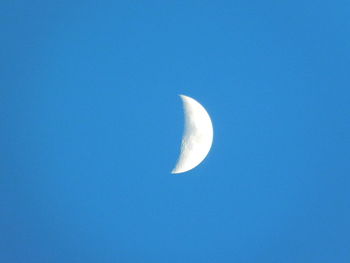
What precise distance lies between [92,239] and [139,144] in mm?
512

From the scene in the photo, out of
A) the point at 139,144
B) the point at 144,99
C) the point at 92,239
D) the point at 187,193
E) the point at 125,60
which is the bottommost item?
the point at 92,239

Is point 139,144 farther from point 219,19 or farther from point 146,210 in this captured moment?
point 219,19

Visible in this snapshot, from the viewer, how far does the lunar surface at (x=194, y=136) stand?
84.3 inches

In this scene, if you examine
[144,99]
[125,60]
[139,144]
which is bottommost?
[139,144]

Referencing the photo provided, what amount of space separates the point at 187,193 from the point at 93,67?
0.75m

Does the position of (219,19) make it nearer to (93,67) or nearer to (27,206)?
(93,67)

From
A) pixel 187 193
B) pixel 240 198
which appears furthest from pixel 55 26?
pixel 240 198

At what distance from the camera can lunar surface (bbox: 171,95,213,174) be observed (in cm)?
214

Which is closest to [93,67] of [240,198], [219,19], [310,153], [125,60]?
[125,60]

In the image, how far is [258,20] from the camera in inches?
82.9

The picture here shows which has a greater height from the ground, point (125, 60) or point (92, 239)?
point (125, 60)

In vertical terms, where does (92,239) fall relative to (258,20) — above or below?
below

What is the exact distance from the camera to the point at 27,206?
2141mm

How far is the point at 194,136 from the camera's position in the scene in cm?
215
